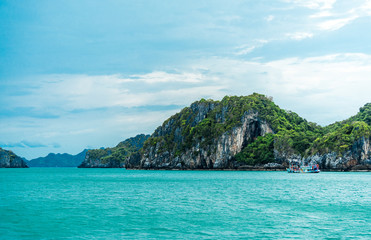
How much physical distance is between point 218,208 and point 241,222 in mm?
8662

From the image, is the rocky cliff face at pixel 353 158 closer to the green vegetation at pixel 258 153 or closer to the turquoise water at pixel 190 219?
the green vegetation at pixel 258 153

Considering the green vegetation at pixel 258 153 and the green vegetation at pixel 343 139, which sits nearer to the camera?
the green vegetation at pixel 343 139

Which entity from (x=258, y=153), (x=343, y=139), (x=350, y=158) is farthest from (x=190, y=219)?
(x=258, y=153)

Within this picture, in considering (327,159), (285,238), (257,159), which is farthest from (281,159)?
(285,238)

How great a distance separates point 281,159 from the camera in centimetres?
18475

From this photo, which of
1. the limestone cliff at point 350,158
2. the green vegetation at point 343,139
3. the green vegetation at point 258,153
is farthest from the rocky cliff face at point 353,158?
the green vegetation at point 258,153

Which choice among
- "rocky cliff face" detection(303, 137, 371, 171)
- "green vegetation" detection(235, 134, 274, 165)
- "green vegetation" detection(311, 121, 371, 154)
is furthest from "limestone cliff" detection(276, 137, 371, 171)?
"green vegetation" detection(235, 134, 274, 165)

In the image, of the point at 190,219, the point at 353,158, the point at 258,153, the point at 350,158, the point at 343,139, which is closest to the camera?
the point at 190,219

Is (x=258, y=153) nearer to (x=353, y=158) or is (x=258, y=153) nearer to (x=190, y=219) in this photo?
(x=353, y=158)

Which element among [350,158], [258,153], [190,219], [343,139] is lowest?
[190,219]

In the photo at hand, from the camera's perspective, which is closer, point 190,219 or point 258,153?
point 190,219

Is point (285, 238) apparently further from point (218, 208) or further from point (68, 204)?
point (68, 204)

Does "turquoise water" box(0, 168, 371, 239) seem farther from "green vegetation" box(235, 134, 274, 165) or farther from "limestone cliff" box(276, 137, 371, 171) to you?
"green vegetation" box(235, 134, 274, 165)

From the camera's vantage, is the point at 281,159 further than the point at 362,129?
Yes
